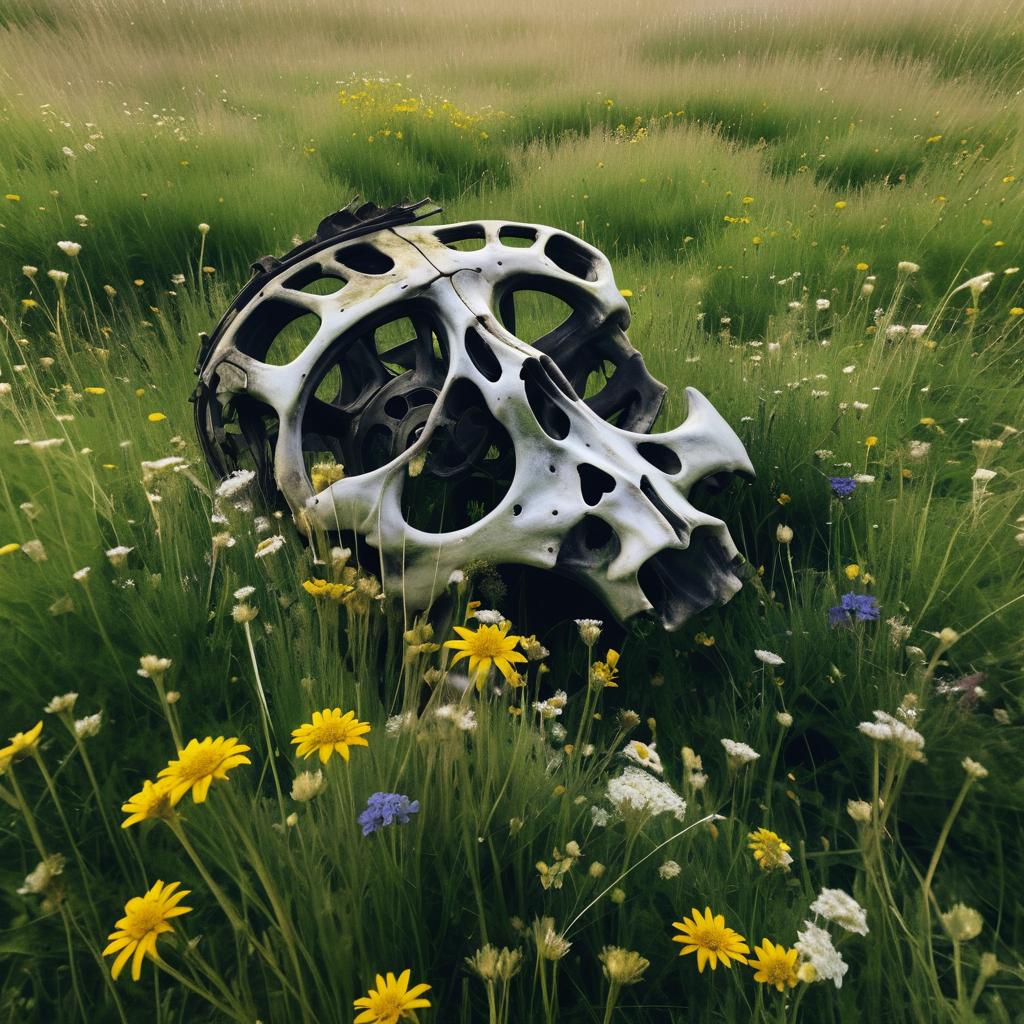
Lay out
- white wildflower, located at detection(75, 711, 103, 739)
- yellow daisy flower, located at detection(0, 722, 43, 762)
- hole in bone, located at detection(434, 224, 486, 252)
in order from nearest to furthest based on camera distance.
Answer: yellow daisy flower, located at detection(0, 722, 43, 762)
white wildflower, located at detection(75, 711, 103, 739)
hole in bone, located at detection(434, 224, 486, 252)

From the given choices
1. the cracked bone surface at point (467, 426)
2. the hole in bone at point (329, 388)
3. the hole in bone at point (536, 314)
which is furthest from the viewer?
the hole in bone at point (536, 314)

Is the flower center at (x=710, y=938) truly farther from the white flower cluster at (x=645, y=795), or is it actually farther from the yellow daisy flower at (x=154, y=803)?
the yellow daisy flower at (x=154, y=803)

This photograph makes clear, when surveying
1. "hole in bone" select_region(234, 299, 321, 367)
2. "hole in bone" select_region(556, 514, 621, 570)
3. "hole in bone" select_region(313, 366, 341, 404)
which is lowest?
"hole in bone" select_region(313, 366, 341, 404)

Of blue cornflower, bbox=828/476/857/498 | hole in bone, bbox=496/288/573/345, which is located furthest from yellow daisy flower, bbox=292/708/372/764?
hole in bone, bbox=496/288/573/345

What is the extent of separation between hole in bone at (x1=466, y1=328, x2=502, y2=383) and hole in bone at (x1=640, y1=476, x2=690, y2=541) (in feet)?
1.85

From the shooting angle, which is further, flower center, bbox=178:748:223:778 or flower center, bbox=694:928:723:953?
flower center, bbox=694:928:723:953

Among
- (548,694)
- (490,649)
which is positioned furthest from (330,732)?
(548,694)

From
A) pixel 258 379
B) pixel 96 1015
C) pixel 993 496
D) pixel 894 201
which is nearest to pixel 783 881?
pixel 96 1015

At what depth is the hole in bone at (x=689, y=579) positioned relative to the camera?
2.04 metres

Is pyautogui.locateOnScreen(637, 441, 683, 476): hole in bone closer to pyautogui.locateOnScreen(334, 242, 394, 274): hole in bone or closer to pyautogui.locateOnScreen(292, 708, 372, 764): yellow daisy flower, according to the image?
pyautogui.locateOnScreen(334, 242, 394, 274): hole in bone

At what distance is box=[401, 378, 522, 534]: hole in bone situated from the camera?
227cm

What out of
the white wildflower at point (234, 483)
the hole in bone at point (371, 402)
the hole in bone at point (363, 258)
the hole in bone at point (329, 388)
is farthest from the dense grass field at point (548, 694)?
the hole in bone at point (363, 258)

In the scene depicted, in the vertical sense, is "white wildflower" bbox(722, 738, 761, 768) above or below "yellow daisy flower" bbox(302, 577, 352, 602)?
below

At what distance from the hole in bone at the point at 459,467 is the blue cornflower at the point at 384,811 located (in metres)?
0.93
